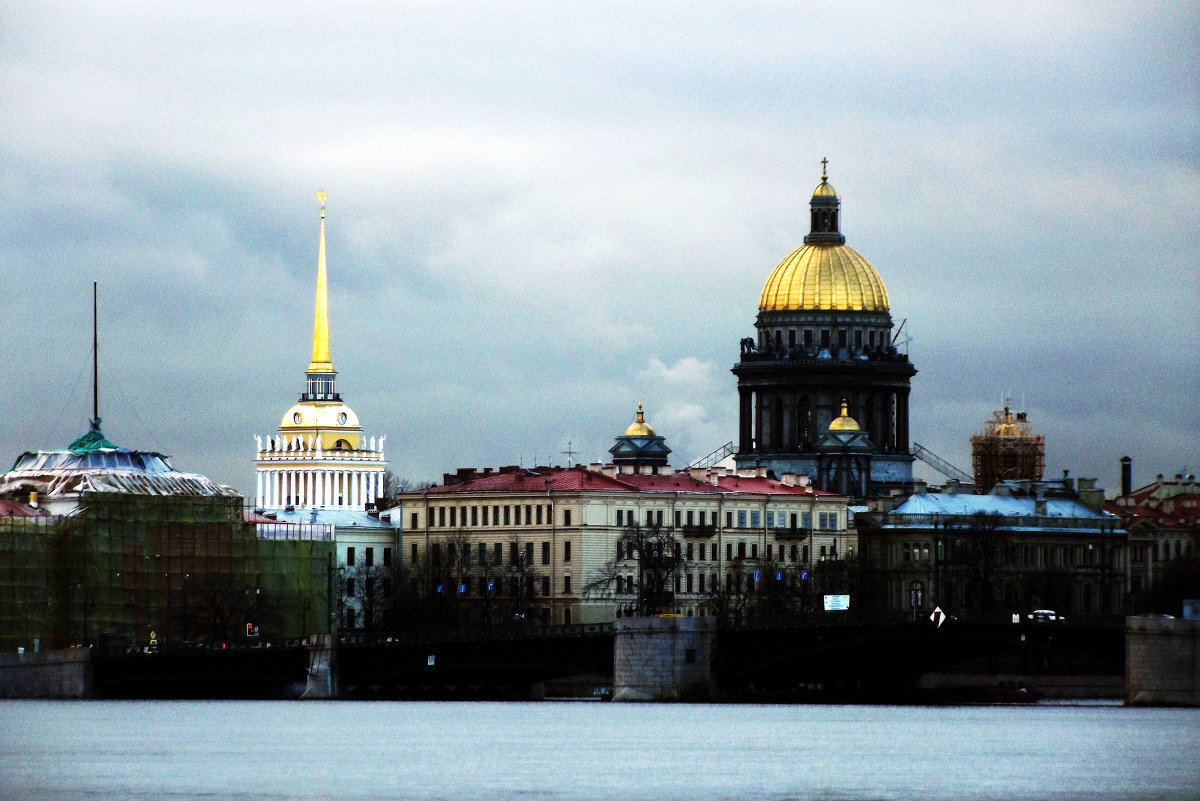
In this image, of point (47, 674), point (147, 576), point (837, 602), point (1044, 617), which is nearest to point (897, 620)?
point (1044, 617)

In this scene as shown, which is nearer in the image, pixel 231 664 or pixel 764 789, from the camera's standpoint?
pixel 764 789

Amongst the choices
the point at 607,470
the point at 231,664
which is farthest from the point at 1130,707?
the point at 607,470

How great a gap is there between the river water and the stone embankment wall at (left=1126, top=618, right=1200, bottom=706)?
0.91 m

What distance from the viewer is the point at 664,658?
5246 inches

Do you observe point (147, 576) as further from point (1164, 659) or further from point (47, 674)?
point (1164, 659)

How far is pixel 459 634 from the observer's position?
14062 cm

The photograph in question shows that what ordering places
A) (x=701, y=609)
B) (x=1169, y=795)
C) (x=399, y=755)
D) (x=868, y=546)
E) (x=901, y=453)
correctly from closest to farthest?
(x=1169, y=795)
(x=399, y=755)
(x=701, y=609)
(x=868, y=546)
(x=901, y=453)

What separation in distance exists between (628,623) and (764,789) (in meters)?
35.5

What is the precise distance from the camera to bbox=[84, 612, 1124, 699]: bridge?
132 meters

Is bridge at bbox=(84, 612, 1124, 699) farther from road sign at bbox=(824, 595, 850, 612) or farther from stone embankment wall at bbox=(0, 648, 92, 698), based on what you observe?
road sign at bbox=(824, 595, 850, 612)

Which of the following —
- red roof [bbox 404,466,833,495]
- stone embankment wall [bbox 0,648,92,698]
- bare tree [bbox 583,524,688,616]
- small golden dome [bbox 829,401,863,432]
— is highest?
small golden dome [bbox 829,401,863,432]

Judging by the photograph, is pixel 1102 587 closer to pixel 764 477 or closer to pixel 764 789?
pixel 764 477

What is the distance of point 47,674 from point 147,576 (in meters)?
11.2

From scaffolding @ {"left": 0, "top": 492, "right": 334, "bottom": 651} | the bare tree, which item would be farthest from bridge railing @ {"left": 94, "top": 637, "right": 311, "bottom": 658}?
the bare tree
